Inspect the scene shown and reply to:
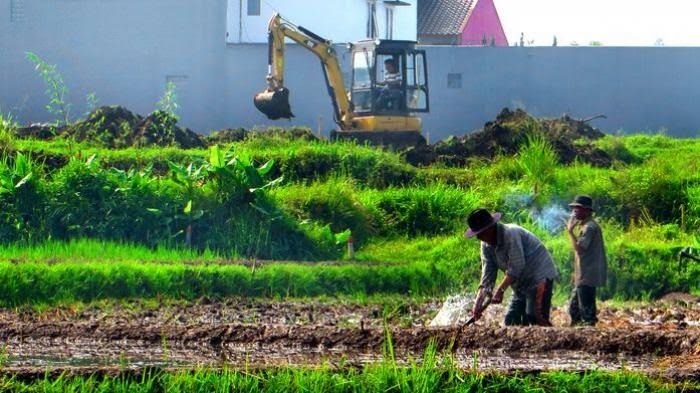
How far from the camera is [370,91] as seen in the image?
2795cm

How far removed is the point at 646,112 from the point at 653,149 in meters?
8.23

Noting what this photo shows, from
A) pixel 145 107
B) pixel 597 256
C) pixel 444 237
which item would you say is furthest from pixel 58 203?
pixel 145 107

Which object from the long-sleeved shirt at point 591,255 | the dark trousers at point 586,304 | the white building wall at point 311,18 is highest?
the white building wall at point 311,18

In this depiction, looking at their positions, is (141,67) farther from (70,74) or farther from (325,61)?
(325,61)

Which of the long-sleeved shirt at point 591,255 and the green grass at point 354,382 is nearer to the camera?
the green grass at point 354,382

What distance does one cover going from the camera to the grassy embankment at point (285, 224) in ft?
48.4

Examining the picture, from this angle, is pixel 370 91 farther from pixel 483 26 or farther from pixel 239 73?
pixel 483 26

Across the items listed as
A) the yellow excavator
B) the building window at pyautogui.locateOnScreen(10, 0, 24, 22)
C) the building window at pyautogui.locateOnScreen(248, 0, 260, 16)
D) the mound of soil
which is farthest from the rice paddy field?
the building window at pyautogui.locateOnScreen(248, 0, 260, 16)

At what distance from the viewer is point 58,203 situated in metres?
17.2

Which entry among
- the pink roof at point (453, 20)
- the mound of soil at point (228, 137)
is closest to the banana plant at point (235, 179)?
the mound of soil at point (228, 137)

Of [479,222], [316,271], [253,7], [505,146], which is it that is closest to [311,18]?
[253,7]

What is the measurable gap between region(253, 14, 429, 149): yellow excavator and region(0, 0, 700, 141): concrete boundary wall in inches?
261

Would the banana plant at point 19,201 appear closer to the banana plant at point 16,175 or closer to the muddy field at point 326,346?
the banana plant at point 16,175

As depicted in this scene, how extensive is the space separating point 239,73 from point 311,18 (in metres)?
5.67
